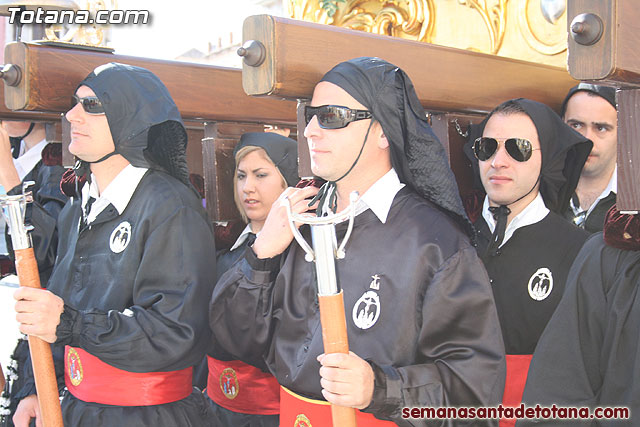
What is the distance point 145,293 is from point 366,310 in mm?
831

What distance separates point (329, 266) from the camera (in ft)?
5.30

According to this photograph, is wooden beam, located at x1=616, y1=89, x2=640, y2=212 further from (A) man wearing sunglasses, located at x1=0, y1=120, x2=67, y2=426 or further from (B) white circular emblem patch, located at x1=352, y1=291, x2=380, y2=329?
(A) man wearing sunglasses, located at x1=0, y1=120, x2=67, y2=426

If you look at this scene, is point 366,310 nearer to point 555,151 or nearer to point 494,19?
point 555,151

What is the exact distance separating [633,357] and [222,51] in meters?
15.6

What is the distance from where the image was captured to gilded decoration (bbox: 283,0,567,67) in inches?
155

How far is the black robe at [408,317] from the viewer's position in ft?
6.16

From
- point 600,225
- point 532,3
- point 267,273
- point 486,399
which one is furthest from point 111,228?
point 532,3

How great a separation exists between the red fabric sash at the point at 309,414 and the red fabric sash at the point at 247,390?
3.29 ft

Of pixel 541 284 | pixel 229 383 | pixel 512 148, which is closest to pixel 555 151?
pixel 512 148

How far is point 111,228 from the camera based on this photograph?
258 centimetres

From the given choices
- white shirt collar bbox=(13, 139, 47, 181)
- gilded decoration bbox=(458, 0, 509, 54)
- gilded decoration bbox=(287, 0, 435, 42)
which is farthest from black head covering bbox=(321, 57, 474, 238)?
→ white shirt collar bbox=(13, 139, 47, 181)

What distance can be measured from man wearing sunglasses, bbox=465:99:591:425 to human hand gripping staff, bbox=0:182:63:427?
157cm

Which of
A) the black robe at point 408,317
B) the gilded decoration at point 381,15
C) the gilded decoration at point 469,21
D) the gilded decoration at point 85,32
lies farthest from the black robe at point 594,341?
the gilded decoration at point 381,15

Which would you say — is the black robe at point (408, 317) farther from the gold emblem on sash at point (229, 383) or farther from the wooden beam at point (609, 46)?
the gold emblem on sash at point (229, 383)
